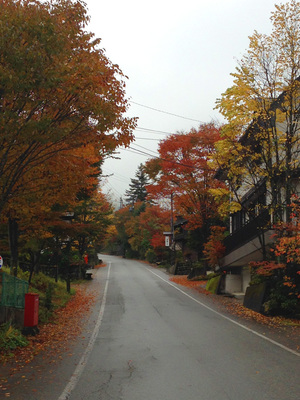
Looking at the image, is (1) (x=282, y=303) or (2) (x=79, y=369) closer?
(2) (x=79, y=369)

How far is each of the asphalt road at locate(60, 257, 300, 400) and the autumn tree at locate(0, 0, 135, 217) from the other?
4667mm

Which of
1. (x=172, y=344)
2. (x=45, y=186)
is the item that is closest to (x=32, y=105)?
(x=45, y=186)

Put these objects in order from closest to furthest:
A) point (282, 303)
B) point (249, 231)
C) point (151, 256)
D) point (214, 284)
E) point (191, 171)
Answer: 1. point (282, 303)
2. point (249, 231)
3. point (214, 284)
4. point (191, 171)
5. point (151, 256)

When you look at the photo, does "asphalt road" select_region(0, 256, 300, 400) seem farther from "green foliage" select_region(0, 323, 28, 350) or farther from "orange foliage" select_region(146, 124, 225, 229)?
"orange foliage" select_region(146, 124, 225, 229)

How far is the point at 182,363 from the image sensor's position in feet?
25.2

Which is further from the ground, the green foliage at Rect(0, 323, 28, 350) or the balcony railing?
the balcony railing

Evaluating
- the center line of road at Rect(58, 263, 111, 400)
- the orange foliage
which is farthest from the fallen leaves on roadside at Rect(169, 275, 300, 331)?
the orange foliage

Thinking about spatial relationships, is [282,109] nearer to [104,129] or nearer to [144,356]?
[104,129]

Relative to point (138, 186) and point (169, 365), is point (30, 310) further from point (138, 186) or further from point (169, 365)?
point (138, 186)

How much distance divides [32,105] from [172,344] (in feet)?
21.9

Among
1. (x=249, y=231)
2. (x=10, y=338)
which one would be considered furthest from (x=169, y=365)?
(x=249, y=231)

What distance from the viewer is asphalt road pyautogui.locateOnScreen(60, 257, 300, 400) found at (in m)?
5.97

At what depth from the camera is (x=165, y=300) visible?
62.3 ft

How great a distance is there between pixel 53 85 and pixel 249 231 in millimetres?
14506
